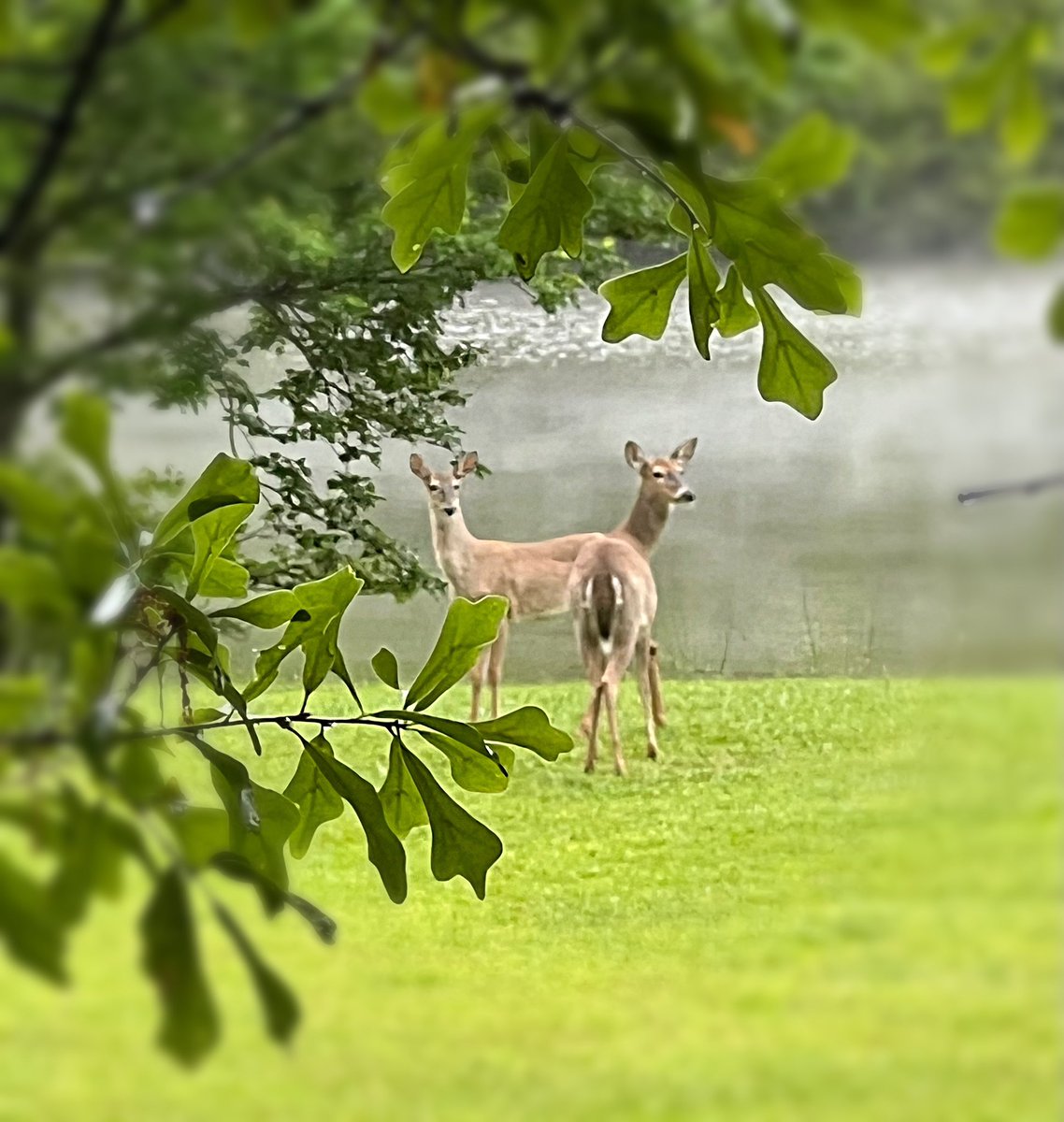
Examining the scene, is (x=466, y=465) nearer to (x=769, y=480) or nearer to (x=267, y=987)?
(x=769, y=480)

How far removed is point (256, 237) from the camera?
335 mm

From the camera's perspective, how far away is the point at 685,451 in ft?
1.35

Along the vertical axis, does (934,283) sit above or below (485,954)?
above

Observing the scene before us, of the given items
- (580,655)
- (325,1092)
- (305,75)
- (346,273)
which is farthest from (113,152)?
(325,1092)

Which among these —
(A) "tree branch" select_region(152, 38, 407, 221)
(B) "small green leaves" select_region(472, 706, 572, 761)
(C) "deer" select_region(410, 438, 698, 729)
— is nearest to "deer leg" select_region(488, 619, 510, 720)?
(C) "deer" select_region(410, 438, 698, 729)

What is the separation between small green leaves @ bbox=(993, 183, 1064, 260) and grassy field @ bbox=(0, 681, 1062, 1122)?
0.21 meters

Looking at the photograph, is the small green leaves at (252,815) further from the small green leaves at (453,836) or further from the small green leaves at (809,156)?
the small green leaves at (809,156)

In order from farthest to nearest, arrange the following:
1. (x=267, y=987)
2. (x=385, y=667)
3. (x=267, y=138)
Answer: (x=385, y=667), (x=267, y=138), (x=267, y=987)

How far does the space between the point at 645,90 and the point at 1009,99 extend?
0.12 metres

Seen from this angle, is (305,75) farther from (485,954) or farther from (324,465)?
(485,954)

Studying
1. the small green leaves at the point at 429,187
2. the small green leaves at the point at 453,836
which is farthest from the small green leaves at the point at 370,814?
the small green leaves at the point at 429,187

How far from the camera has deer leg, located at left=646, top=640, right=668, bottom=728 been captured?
1.41 ft

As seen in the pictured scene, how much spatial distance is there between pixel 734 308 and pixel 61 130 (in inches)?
5.9

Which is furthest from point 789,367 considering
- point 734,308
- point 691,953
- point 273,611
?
point 691,953
